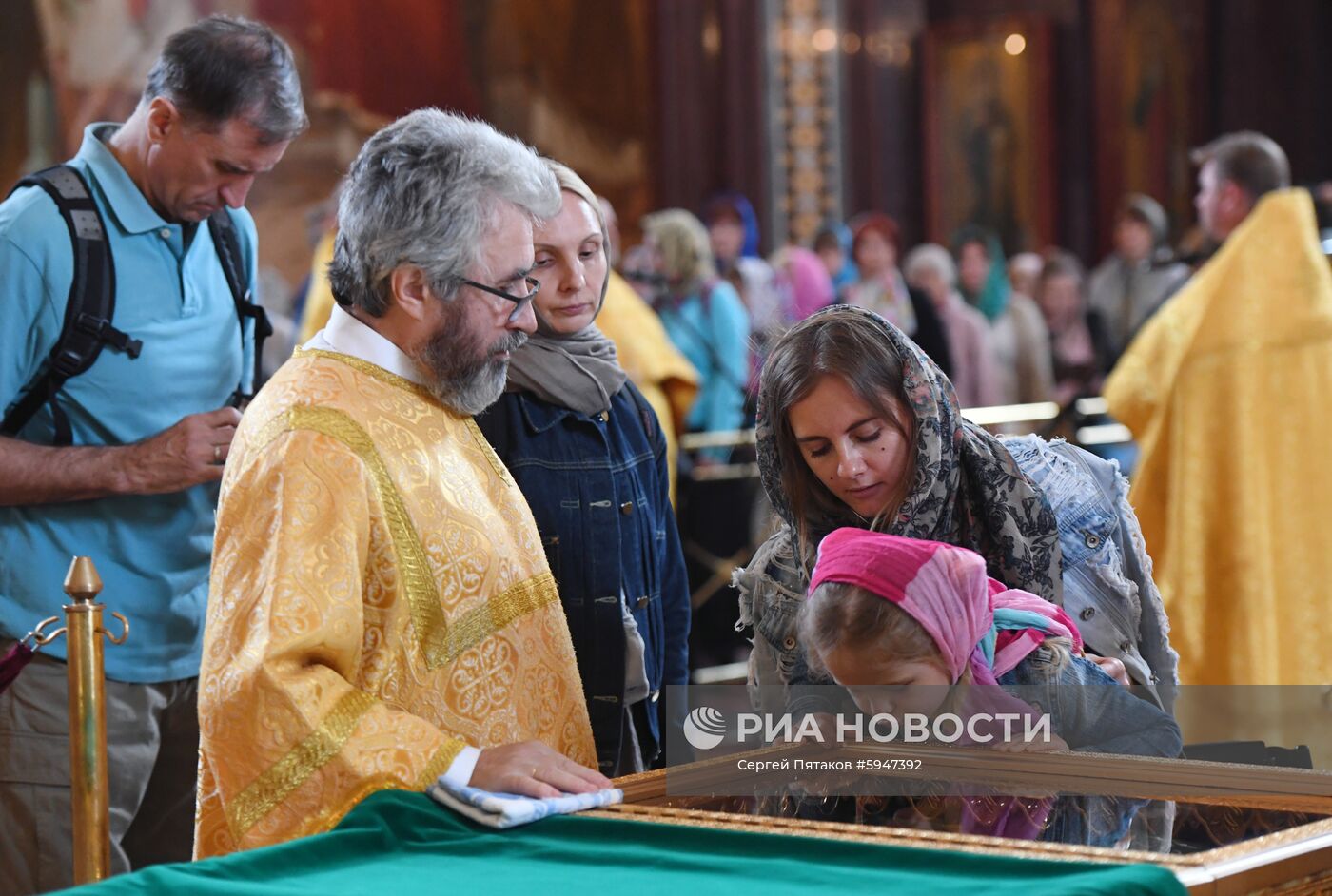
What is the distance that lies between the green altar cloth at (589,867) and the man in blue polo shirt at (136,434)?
1211 mm

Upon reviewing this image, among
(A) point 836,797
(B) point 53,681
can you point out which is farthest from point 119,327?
(A) point 836,797

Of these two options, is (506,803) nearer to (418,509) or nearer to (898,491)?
(418,509)

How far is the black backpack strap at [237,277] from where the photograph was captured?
3.41 m

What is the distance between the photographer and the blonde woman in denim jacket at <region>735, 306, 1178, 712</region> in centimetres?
258

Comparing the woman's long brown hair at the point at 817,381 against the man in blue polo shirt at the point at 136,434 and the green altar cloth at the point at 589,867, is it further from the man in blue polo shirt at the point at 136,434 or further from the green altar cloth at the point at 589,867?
the man in blue polo shirt at the point at 136,434

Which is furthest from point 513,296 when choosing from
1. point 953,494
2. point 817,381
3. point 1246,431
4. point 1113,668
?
point 1246,431

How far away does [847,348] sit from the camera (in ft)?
8.50

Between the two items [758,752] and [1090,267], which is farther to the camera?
[1090,267]

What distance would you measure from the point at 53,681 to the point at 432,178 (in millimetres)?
1233

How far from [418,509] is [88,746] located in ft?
2.40

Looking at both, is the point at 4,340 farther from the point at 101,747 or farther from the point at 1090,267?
the point at 1090,267

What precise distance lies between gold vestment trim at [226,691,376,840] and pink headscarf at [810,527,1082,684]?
0.62 meters

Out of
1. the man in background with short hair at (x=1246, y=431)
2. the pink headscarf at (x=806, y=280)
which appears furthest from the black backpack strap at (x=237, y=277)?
the pink headscarf at (x=806, y=280)

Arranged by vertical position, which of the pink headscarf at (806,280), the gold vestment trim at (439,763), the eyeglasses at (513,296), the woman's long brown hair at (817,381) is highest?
the pink headscarf at (806,280)
